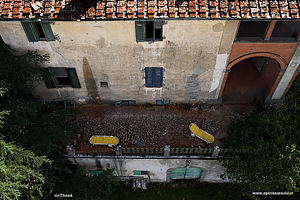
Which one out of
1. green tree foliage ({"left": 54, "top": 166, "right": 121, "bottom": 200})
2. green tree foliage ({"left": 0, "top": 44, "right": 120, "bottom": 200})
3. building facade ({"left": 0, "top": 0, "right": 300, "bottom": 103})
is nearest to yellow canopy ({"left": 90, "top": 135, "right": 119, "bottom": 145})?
green tree foliage ({"left": 0, "top": 44, "right": 120, "bottom": 200})

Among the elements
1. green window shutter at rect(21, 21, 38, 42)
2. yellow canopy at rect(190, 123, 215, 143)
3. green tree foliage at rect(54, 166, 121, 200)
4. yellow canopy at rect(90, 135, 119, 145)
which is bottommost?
green tree foliage at rect(54, 166, 121, 200)

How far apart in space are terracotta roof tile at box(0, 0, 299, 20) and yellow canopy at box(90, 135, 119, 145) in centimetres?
690

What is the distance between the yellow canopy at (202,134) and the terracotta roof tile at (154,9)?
6.66 m

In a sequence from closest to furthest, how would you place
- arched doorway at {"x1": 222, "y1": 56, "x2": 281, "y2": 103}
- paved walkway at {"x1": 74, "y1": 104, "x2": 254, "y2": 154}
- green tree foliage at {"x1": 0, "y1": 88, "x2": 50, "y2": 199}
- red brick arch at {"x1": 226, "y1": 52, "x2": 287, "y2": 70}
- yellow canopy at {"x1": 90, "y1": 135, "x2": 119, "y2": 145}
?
green tree foliage at {"x1": 0, "y1": 88, "x2": 50, "y2": 199}, red brick arch at {"x1": 226, "y1": 52, "x2": 287, "y2": 70}, yellow canopy at {"x1": 90, "y1": 135, "x2": 119, "y2": 145}, paved walkway at {"x1": 74, "y1": 104, "x2": 254, "y2": 154}, arched doorway at {"x1": 222, "y1": 56, "x2": 281, "y2": 103}

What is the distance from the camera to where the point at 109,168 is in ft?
48.4

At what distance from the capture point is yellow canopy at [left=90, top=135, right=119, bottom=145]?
542 inches

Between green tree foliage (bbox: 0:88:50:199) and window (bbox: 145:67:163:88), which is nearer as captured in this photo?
green tree foliage (bbox: 0:88:50:199)

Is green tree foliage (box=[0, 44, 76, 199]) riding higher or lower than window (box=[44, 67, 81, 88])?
lower

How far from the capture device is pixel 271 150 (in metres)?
11.6

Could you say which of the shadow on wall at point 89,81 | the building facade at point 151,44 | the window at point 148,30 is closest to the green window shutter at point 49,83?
the building facade at point 151,44

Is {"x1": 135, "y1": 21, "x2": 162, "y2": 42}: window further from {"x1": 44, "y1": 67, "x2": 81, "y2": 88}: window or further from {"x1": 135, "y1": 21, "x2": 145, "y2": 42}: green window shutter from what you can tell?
{"x1": 44, "y1": 67, "x2": 81, "y2": 88}: window

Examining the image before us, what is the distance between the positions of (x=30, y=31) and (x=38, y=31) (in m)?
0.40

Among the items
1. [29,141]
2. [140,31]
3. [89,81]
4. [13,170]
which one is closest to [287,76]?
[140,31]

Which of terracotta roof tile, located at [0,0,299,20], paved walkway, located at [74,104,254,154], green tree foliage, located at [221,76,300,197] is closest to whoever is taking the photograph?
terracotta roof tile, located at [0,0,299,20]
